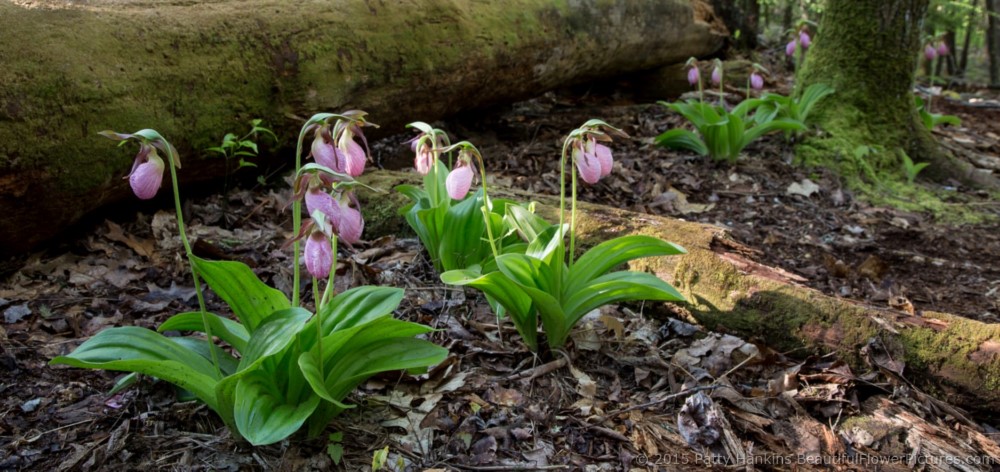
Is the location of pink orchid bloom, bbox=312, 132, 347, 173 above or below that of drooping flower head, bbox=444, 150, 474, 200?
above

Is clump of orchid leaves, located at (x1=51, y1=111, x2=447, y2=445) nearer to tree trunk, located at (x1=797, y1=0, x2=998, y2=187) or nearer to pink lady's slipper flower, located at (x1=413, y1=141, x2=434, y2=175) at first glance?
A: pink lady's slipper flower, located at (x1=413, y1=141, x2=434, y2=175)

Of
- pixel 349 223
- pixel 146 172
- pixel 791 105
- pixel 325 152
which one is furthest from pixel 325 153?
pixel 791 105

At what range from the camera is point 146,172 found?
57.8 inches

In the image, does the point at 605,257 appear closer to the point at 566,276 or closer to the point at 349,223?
the point at 566,276

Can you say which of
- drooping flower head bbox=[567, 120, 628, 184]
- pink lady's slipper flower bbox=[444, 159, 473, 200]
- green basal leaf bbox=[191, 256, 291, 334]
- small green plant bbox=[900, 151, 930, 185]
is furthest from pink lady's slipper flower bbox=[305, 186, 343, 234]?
small green plant bbox=[900, 151, 930, 185]

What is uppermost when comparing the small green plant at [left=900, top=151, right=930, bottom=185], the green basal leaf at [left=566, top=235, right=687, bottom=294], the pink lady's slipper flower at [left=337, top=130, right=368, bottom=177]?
the pink lady's slipper flower at [left=337, top=130, right=368, bottom=177]

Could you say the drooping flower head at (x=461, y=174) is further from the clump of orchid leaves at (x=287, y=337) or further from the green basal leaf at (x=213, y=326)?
the green basal leaf at (x=213, y=326)

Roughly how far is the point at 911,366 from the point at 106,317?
2.59 m

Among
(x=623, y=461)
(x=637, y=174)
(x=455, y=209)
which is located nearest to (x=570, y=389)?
(x=623, y=461)

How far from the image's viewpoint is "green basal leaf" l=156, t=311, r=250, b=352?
1.64 metres

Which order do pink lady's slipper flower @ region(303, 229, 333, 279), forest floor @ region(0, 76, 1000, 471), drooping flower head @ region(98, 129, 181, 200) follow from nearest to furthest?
pink lady's slipper flower @ region(303, 229, 333, 279)
drooping flower head @ region(98, 129, 181, 200)
forest floor @ region(0, 76, 1000, 471)

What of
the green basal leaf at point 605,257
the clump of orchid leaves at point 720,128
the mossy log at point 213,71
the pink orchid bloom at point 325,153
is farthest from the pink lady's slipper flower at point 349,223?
the clump of orchid leaves at point 720,128

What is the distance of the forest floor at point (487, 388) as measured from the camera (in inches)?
66.7

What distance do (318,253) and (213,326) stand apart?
50 centimetres
